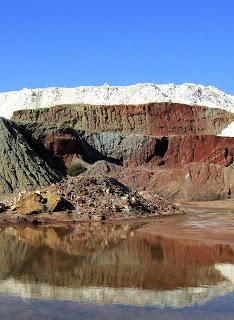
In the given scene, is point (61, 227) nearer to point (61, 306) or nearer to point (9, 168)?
point (61, 306)

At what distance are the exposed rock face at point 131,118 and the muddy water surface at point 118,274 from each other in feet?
175

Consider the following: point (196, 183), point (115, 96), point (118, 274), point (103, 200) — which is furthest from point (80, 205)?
point (115, 96)

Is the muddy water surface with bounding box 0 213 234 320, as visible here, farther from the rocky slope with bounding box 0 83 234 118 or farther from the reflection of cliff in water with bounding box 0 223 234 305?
the rocky slope with bounding box 0 83 234 118

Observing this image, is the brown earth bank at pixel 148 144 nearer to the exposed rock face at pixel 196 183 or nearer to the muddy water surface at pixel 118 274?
the exposed rock face at pixel 196 183

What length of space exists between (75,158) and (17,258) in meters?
42.4

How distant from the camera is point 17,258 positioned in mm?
15352

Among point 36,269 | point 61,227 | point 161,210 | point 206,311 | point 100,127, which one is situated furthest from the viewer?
point 100,127

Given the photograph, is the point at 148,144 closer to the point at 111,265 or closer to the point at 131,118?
the point at 131,118

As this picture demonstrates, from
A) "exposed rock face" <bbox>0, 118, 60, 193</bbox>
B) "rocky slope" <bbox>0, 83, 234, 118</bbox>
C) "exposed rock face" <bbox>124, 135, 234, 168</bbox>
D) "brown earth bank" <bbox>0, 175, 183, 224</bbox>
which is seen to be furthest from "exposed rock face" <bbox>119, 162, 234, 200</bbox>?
"rocky slope" <bbox>0, 83, 234, 118</bbox>

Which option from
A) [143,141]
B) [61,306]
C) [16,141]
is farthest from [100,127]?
[61,306]

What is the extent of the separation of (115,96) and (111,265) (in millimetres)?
104098

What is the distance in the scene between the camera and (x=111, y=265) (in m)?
14.3

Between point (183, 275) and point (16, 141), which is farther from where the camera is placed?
point (16, 141)

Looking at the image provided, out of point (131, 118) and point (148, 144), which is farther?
point (131, 118)
